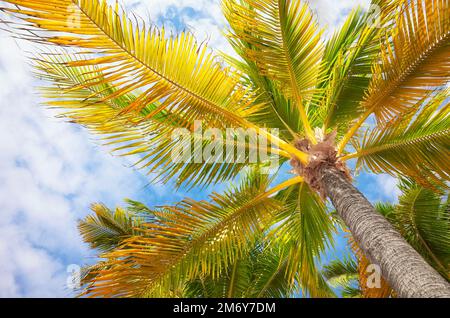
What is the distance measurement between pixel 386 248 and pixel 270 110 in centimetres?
267

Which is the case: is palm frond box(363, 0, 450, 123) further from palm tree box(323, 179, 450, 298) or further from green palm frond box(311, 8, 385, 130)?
palm tree box(323, 179, 450, 298)

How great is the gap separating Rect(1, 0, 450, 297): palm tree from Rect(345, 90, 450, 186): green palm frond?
12mm

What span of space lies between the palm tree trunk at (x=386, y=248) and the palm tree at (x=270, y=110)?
0.4 inches

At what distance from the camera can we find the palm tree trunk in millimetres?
2285

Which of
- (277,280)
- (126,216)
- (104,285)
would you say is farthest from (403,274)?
(126,216)

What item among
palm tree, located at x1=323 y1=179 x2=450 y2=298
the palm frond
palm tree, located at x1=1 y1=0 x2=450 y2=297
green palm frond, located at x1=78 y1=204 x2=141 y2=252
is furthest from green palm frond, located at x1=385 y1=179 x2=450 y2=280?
green palm frond, located at x1=78 y1=204 x2=141 y2=252

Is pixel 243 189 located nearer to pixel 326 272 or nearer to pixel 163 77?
pixel 163 77

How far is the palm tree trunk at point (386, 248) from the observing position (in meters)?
2.29

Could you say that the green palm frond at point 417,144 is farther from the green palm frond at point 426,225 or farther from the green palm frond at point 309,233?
the green palm frond at point 426,225

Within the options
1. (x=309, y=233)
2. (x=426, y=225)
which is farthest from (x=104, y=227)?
(x=426, y=225)

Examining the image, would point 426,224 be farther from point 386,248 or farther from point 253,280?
point 386,248

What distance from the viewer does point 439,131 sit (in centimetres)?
389

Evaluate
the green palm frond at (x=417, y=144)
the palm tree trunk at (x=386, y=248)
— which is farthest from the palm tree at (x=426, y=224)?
the palm tree trunk at (x=386, y=248)
